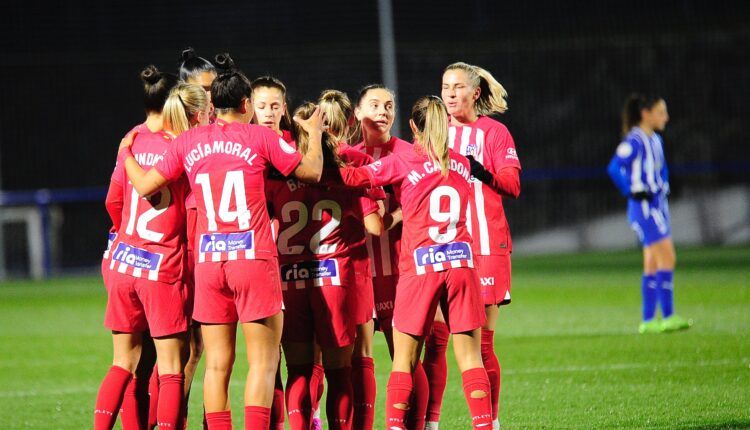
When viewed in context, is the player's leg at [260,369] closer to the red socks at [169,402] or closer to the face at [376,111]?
the red socks at [169,402]

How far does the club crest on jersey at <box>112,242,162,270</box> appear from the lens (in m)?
5.96

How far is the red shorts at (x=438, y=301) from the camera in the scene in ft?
19.5

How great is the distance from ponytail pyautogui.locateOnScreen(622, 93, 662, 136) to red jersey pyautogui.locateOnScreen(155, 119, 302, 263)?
22.8 ft

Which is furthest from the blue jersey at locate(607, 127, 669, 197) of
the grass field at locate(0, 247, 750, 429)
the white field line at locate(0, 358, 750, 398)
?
the white field line at locate(0, 358, 750, 398)

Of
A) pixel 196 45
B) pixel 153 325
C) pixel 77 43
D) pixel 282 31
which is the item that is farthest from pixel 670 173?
pixel 153 325

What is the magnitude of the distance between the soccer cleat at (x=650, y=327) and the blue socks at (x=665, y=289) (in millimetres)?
182

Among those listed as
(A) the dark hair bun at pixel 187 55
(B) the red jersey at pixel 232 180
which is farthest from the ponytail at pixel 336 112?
(A) the dark hair bun at pixel 187 55

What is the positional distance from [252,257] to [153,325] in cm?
73

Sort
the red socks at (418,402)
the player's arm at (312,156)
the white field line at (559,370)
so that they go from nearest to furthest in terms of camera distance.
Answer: the player's arm at (312,156)
the red socks at (418,402)
the white field line at (559,370)

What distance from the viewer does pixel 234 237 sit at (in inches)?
220

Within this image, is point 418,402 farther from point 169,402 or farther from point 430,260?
point 169,402

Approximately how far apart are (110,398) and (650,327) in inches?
276

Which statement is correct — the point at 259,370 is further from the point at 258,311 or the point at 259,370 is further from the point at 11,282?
the point at 11,282

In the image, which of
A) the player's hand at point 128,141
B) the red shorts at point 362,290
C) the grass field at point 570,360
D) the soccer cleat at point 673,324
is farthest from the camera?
the soccer cleat at point 673,324
